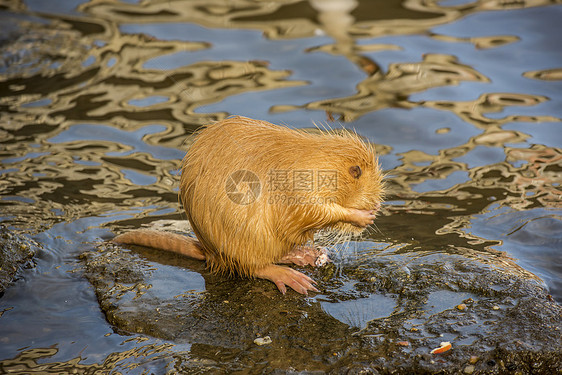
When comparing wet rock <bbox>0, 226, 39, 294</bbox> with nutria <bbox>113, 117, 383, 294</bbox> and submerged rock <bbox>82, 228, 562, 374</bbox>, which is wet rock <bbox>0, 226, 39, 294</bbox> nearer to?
submerged rock <bbox>82, 228, 562, 374</bbox>

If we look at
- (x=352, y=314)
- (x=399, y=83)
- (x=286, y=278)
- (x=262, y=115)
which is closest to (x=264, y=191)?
(x=286, y=278)

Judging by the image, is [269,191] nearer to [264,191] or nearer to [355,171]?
[264,191]

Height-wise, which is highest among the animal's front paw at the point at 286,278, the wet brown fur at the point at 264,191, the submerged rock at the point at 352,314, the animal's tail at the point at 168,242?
the wet brown fur at the point at 264,191

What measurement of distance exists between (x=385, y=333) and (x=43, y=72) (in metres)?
6.82

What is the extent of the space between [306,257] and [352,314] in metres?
0.69

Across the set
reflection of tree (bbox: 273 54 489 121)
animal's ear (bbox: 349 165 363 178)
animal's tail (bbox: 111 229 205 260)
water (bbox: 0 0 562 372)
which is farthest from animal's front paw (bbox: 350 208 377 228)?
reflection of tree (bbox: 273 54 489 121)

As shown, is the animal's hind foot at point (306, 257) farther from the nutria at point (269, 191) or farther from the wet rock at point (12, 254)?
the wet rock at point (12, 254)

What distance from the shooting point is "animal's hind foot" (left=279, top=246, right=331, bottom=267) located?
4.12 metres

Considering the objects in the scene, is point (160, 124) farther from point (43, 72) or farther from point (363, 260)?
point (363, 260)

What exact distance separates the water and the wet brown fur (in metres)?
0.40

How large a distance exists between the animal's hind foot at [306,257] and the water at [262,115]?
5.5 inches

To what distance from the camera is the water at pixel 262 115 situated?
4.11 m

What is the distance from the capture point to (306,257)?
13.6 ft

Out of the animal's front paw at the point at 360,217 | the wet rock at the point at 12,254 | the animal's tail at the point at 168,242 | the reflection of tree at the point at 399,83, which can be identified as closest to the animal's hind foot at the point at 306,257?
the animal's front paw at the point at 360,217
